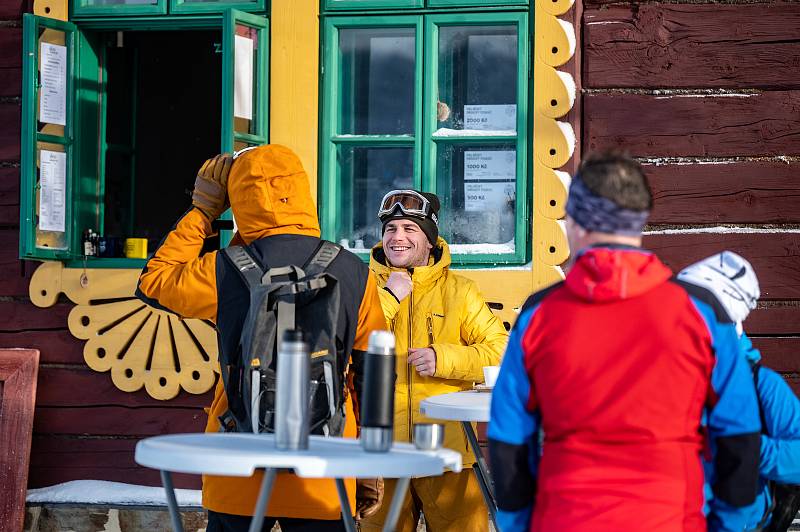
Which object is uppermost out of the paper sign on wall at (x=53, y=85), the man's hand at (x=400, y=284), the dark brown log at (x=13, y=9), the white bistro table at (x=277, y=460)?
the dark brown log at (x=13, y=9)

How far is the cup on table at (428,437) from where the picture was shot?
8.68ft

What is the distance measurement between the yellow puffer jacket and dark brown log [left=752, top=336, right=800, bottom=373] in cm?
138

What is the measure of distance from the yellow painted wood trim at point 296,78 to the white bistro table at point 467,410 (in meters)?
1.72

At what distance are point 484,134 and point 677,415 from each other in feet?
Result: 10.0

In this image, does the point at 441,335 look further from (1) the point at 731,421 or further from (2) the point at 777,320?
(1) the point at 731,421

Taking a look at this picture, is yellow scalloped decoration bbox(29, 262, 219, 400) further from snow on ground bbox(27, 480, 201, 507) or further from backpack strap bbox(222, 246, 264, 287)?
backpack strap bbox(222, 246, 264, 287)

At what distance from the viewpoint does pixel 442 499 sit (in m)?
4.31

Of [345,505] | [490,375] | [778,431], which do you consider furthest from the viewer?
[490,375]

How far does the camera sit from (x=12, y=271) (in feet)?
18.3

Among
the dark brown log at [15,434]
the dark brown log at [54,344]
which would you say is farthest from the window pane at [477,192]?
the dark brown log at [15,434]

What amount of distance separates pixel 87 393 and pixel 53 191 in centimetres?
95

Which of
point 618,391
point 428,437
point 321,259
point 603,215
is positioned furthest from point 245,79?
point 618,391

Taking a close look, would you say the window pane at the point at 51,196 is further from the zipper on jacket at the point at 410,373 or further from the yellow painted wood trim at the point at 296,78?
the zipper on jacket at the point at 410,373

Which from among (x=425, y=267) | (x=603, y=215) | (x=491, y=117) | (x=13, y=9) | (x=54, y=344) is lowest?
(x=54, y=344)
